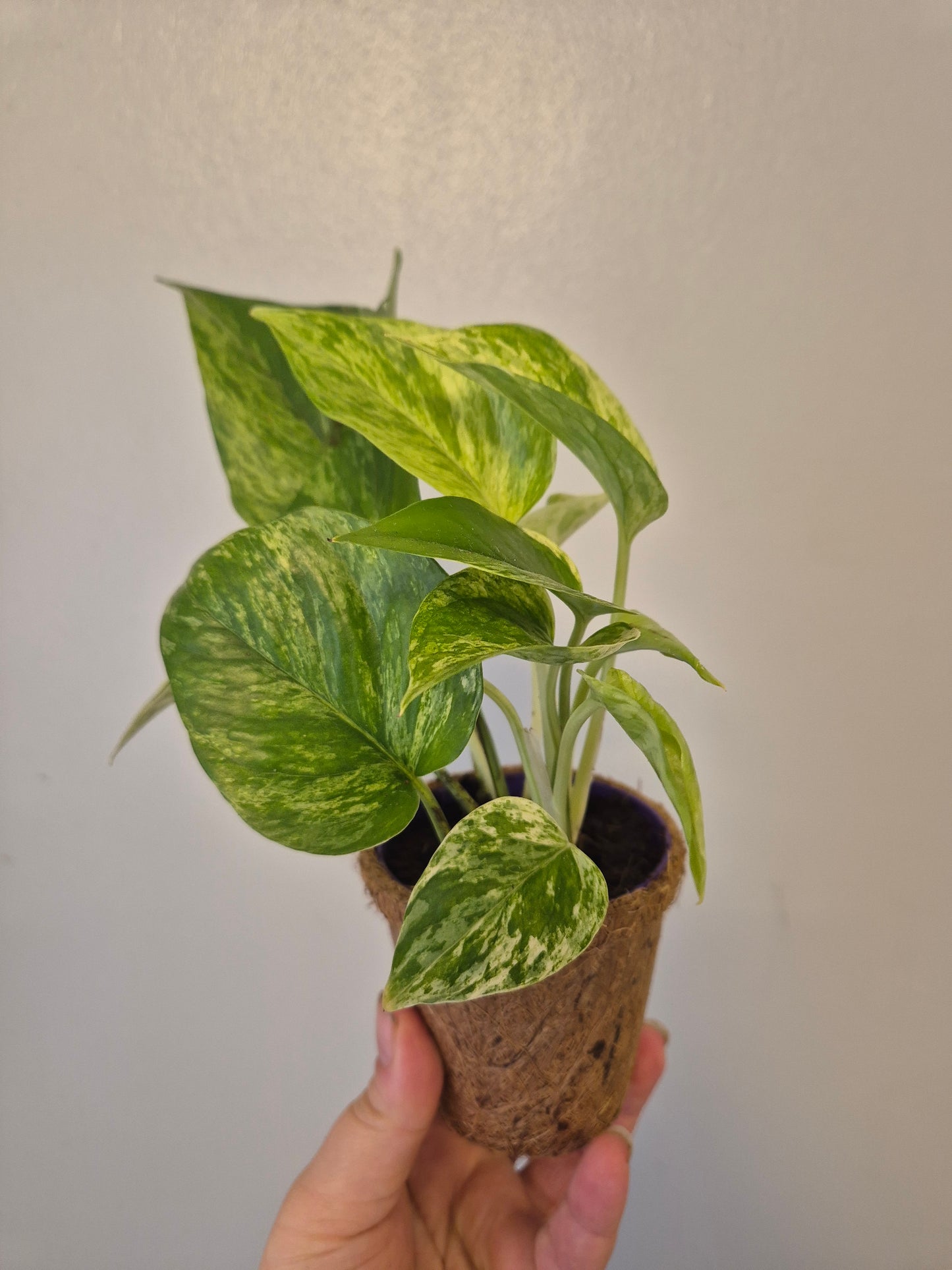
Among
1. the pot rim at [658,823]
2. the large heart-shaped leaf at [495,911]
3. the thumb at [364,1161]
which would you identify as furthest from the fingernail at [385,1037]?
the large heart-shaped leaf at [495,911]

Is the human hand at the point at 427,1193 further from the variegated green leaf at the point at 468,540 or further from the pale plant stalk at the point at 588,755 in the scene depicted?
the variegated green leaf at the point at 468,540

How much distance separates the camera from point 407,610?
400 mm

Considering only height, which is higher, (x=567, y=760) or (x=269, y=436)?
(x=269, y=436)

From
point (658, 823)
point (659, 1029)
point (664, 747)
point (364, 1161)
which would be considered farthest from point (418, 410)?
point (659, 1029)

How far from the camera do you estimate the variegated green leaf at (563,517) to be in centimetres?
51

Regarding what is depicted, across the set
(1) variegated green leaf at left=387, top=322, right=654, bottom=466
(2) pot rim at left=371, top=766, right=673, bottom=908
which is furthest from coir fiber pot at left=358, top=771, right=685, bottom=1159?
(1) variegated green leaf at left=387, top=322, right=654, bottom=466

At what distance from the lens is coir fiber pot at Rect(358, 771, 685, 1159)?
457mm

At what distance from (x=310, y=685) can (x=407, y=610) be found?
0.06m

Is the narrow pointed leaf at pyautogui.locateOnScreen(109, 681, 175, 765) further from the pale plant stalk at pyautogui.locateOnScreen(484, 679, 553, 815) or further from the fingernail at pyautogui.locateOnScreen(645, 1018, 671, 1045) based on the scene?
the fingernail at pyautogui.locateOnScreen(645, 1018, 671, 1045)

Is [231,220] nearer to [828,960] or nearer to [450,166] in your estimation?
[450,166]

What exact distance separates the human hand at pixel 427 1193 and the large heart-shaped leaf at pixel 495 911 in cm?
21

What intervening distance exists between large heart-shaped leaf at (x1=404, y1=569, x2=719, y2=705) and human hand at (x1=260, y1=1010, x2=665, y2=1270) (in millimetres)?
295

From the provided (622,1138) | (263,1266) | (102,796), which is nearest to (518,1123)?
(622,1138)

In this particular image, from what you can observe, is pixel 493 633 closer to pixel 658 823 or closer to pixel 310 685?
pixel 310 685
